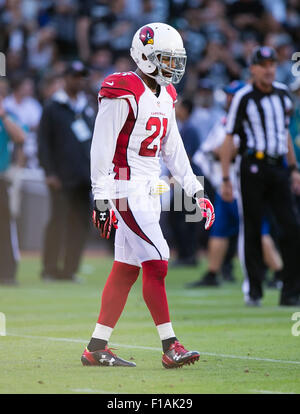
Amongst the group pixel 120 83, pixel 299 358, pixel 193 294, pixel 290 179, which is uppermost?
pixel 120 83

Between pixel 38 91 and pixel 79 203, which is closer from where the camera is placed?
pixel 79 203

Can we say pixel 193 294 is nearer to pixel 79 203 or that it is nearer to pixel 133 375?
Answer: pixel 79 203

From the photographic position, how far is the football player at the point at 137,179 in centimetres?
575

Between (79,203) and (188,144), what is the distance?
2584 mm

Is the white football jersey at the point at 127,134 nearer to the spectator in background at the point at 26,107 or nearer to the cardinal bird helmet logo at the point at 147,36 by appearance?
the cardinal bird helmet logo at the point at 147,36

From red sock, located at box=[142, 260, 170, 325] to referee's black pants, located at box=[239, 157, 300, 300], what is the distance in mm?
3475

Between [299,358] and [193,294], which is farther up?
[299,358]

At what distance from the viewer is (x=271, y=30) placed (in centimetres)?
2020

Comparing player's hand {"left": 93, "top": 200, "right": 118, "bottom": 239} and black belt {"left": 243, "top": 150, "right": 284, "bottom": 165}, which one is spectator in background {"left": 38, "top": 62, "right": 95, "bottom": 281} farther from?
player's hand {"left": 93, "top": 200, "right": 118, "bottom": 239}

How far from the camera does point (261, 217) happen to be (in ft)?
30.3

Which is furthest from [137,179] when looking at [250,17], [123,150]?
[250,17]
